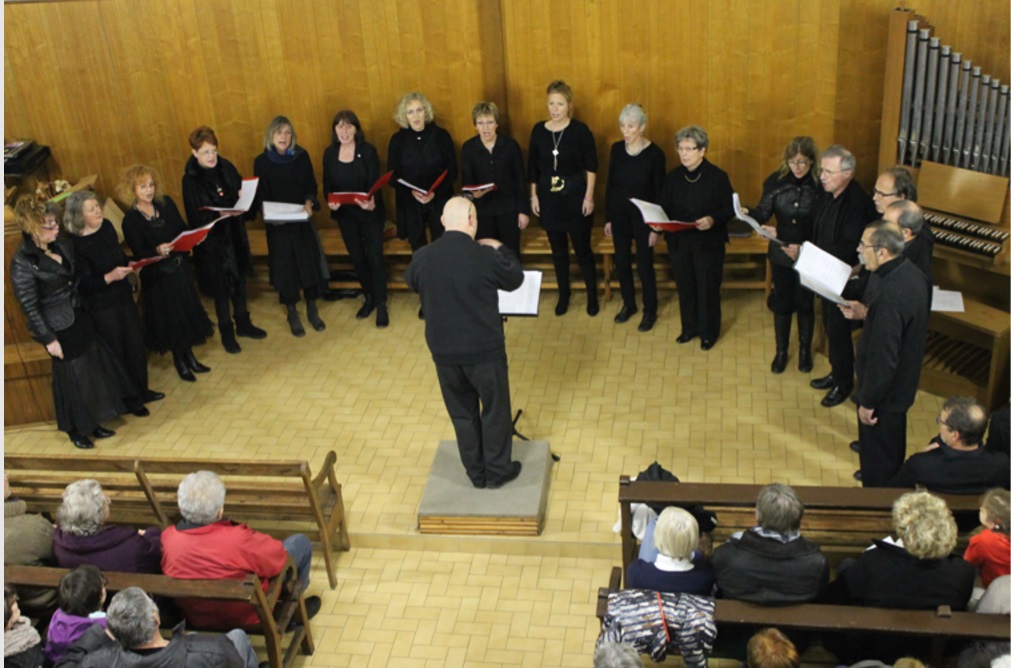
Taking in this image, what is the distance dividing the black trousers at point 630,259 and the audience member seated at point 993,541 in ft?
11.6

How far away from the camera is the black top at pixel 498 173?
7551mm

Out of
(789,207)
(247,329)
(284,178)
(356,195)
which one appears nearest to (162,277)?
(247,329)

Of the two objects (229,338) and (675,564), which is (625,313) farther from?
(675,564)

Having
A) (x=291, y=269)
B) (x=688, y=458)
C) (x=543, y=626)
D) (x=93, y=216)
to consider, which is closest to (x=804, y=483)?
(x=688, y=458)

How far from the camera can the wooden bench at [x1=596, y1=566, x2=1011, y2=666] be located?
3971mm

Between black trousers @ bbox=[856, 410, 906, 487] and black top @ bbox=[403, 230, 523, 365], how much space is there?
1988 mm

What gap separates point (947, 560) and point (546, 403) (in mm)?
3278

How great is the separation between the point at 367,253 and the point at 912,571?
16.7 feet

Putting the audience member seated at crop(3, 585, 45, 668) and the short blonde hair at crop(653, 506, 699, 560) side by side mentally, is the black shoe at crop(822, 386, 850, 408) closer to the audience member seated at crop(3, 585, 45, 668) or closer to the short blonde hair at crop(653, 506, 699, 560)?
the short blonde hair at crop(653, 506, 699, 560)

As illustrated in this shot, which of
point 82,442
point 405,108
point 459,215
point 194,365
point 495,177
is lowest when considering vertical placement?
point 82,442

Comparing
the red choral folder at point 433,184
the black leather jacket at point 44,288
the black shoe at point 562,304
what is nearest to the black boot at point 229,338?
the black leather jacket at point 44,288

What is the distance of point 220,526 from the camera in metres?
4.87

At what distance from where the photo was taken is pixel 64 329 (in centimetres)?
662

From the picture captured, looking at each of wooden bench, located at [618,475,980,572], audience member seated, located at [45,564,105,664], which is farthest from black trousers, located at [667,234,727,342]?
audience member seated, located at [45,564,105,664]
